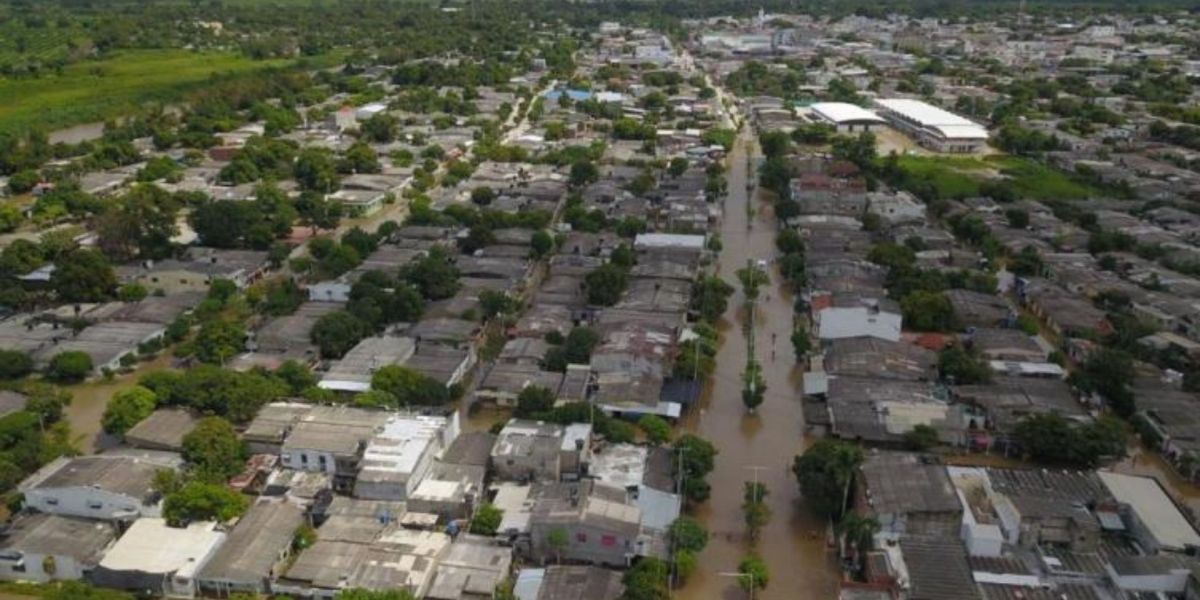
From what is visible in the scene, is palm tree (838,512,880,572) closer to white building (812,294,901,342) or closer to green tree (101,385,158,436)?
white building (812,294,901,342)

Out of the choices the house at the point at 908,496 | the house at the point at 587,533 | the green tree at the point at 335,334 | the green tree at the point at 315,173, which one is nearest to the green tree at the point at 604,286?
the green tree at the point at 335,334

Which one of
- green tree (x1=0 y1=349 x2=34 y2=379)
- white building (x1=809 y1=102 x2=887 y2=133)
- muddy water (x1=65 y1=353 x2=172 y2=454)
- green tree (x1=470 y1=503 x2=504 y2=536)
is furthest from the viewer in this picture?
white building (x1=809 y1=102 x2=887 y2=133)

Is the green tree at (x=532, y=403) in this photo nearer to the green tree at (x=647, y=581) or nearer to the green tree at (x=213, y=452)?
the green tree at (x=647, y=581)

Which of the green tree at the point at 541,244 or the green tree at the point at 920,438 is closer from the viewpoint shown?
the green tree at the point at 920,438

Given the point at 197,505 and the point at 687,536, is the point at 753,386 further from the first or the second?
the point at 197,505

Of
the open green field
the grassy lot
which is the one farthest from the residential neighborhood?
the open green field

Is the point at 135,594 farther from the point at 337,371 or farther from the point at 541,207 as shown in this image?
the point at 541,207

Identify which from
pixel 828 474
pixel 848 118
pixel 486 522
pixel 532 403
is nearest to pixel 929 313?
pixel 828 474
